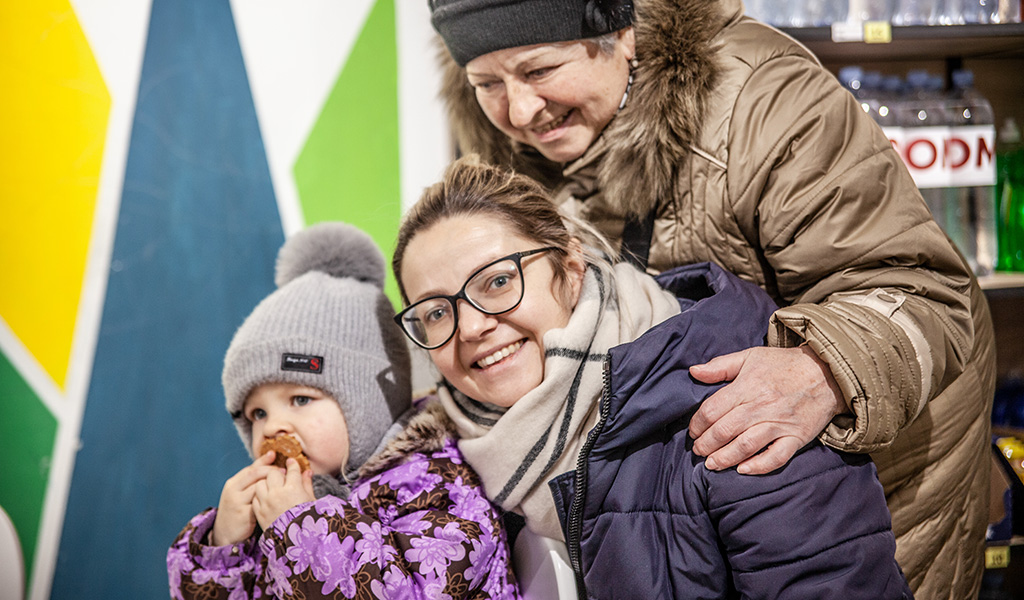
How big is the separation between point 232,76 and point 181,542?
1414 mm

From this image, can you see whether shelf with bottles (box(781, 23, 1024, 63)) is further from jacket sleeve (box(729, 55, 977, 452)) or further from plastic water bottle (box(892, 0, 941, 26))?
jacket sleeve (box(729, 55, 977, 452))

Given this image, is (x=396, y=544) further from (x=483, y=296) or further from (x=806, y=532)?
(x=806, y=532)

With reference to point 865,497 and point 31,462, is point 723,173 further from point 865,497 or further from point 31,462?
point 31,462

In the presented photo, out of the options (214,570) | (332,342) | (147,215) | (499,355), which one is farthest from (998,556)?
(147,215)

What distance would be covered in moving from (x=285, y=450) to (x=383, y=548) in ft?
1.11

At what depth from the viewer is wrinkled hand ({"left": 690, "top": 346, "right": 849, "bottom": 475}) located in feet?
3.47

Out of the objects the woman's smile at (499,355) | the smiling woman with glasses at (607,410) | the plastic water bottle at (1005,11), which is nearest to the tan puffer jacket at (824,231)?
the smiling woman with glasses at (607,410)

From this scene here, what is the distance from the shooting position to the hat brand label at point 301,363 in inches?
56.5

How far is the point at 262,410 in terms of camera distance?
5.01ft

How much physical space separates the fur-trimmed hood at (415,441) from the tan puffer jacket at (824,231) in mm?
583

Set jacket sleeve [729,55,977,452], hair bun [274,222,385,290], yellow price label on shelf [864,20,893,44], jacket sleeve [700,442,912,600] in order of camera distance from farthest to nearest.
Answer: yellow price label on shelf [864,20,893,44], hair bun [274,222,385,290], jacket sleeve [729,55,977,452], jacket sleeve [700,442,912,600]

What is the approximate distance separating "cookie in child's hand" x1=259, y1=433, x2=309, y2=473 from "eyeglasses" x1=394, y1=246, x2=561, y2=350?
1.22ft

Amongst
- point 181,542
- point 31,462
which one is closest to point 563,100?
point 181,542

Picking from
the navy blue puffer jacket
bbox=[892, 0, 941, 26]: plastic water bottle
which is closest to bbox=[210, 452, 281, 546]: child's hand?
the navy blue puffer jacket
